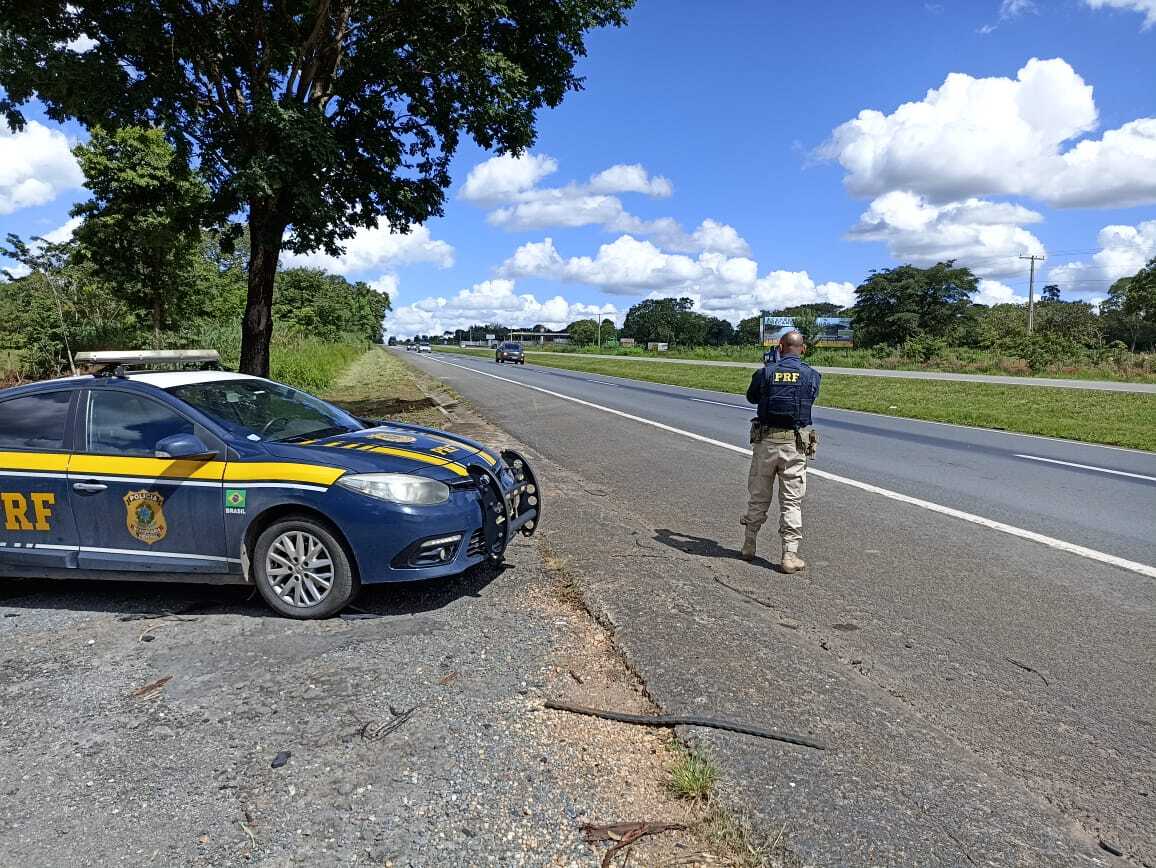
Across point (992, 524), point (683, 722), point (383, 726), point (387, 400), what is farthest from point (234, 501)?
point (387, 400)

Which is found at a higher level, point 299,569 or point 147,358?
point 147,358

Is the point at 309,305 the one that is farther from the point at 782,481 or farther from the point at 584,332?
the point at 584,332

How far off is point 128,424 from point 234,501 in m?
0.94

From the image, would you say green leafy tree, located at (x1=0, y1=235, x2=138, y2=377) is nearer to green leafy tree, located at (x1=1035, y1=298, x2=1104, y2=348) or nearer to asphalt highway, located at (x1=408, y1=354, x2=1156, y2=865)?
asphalt highway, located at (x1=408, y1=354, x2=1156, y2=865)

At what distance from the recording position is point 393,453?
450 cm

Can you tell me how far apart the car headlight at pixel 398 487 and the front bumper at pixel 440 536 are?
0.06m

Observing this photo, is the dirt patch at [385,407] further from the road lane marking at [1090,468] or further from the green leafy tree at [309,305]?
the green leafy tree at [309,305]

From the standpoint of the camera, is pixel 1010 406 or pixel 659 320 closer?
pixel 1010 406

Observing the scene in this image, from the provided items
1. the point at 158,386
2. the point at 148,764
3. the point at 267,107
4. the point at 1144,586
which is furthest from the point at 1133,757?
the point at 267,107

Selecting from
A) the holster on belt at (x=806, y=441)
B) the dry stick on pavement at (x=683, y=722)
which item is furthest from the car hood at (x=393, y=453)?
the holster on belt at (x=806, y=441)

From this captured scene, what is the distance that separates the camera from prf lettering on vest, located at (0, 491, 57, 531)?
4.46 m

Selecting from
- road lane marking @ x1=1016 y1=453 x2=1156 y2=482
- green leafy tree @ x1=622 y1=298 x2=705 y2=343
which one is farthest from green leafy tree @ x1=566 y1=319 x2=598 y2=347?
road lane marking @ x1=1016 y1=453 x2=1156 y2=482

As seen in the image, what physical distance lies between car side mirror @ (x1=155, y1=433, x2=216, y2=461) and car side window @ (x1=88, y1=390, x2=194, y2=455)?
13cm

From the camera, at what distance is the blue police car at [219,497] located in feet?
13.6
